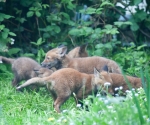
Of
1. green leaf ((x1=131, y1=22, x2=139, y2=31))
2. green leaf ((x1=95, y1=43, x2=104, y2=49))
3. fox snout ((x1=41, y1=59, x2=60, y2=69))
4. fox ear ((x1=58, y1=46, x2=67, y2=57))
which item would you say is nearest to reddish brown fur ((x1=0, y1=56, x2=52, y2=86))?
fox snout ((x1=41, y1=59, x2=60, y2=69))

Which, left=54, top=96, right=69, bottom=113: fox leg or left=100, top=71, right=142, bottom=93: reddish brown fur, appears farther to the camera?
left=100, top=71, right=142, bottom=93: reddish brown fur

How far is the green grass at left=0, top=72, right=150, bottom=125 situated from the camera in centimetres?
530

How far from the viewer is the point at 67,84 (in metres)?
7.88

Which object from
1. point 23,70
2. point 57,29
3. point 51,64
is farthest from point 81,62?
point 57,29

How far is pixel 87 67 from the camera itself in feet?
30.8

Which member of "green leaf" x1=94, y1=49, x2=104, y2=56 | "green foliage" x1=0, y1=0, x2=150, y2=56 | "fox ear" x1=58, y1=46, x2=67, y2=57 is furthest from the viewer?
"green foliage" x1=0, y1=0, x2=150, y2=56

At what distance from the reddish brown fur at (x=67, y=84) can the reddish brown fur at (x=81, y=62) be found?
3.53ft

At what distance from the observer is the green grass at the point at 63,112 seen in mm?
5305

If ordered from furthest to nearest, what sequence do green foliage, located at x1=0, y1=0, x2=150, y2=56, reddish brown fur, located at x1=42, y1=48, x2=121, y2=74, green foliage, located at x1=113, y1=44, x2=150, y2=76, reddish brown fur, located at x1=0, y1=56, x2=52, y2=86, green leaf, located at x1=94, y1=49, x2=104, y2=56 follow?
green foliage, located at x1=0, y1=0, x2=150, y2=56
green leaf, located at x1=94, y1=49, x2=104, y2=56
green foliage, located at x1=113, y1=44, x2=150, y2=76
reddish brown fur, located at x1=42, y1=48, x2=121, y2=74
reddish brown fur, located at x1=0, y1=56, x2=52, y2=86

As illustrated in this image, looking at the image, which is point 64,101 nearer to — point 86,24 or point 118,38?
point 86,24

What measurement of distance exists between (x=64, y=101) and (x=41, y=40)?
11.2 ft

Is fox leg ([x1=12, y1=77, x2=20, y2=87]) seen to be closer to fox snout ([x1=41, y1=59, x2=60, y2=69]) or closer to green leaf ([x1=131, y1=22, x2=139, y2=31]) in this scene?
fox snout ([x1=41, y1=59, x2=60, y2=69])

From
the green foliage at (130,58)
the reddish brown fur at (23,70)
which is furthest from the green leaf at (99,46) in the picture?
the reddish brown fur at (23,70)

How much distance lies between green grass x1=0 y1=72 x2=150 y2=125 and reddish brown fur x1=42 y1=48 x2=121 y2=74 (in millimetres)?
927
